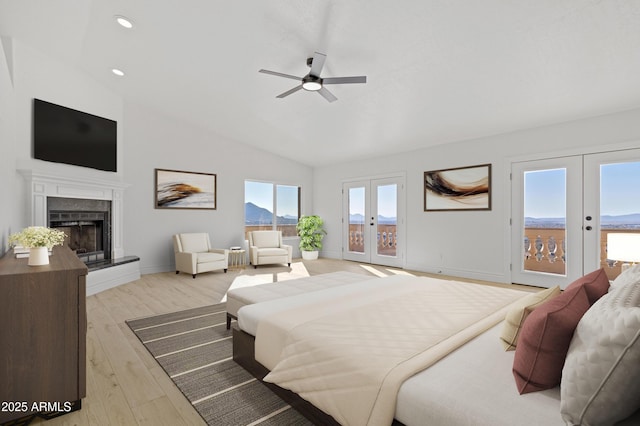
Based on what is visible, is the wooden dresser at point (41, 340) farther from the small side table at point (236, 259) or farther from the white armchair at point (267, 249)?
the small side table at point (236, 259)

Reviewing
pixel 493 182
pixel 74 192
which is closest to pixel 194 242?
pixel 74 192

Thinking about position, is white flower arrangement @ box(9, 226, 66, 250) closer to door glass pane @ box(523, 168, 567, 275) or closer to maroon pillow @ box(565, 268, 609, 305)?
maroon pillow @ box(565, 268, 609, 305)

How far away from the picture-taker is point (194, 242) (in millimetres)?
6008

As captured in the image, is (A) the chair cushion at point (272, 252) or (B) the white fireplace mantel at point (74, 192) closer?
(B) the white fireplace mantel at point (74, 192)

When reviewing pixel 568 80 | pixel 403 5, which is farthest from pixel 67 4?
pixel 568 80

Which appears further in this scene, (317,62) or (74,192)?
(74,192)

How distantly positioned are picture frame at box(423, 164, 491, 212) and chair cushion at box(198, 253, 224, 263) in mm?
3949

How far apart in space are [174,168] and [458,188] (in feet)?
17.4

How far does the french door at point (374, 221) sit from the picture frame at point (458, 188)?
0.65 meters

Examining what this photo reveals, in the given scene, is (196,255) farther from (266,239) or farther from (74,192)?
(74,192)

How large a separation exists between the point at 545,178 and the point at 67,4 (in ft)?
20.6

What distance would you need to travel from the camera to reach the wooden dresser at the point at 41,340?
1646 millimetres

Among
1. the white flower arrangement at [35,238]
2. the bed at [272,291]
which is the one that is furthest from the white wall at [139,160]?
the bed at [272,291]

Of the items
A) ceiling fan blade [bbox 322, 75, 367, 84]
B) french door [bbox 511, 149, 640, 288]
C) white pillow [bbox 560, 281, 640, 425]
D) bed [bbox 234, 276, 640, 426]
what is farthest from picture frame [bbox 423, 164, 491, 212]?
white pillow [bbox 560, 281, 640, 425]
